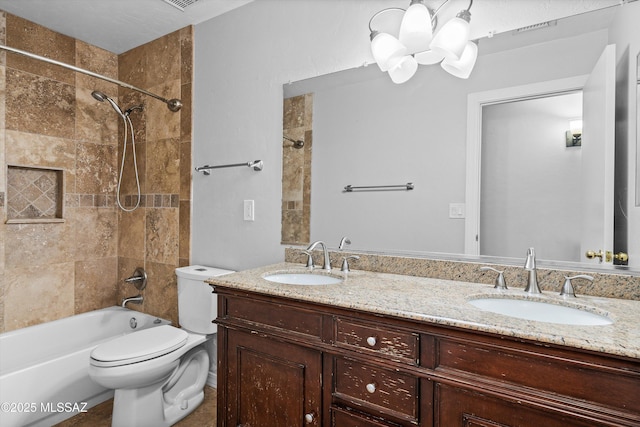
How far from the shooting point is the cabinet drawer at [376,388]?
38.7 inches

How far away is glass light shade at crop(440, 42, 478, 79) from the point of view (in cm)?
139

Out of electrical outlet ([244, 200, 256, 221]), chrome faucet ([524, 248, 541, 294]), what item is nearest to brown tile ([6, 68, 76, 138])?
electrical outlet ([244, 200, 256, 221])

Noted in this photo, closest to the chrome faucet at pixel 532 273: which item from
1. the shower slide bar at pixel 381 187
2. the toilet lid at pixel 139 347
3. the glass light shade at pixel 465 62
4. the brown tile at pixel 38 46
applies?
the shower slide bar at pixel 381 187

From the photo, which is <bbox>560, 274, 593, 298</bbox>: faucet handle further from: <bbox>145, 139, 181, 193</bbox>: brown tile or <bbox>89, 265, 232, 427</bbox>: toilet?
<bbox>145, 139, 181, 193</bbox>: brown tile

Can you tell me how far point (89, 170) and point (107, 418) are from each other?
170 cm

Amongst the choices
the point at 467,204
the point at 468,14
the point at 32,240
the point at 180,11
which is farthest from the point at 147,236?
the point at 468,14

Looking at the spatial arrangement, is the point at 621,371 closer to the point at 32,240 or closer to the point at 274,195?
the point at 274,195

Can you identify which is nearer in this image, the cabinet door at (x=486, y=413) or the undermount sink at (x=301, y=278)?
the cabinet door at (x=486, y=413)

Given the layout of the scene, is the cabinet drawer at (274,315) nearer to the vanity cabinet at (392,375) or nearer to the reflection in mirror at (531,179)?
the vanity cabinet at (392,375)

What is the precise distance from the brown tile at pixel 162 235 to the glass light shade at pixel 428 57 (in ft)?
5.92

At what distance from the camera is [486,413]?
88cm

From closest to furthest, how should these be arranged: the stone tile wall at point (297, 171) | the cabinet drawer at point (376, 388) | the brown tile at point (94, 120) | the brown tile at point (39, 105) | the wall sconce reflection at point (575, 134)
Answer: the cabinet drawer at point (376, 388)
the wall sconce reflection at point (575, 134)
the stone tile wall at point (297, 171)
the brown tile at point (39, 105)
the brown tile at point (94, 120)

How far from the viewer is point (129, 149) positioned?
8.61ft

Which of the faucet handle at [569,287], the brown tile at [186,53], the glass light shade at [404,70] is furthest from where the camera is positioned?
the brown tile at [186,53]
